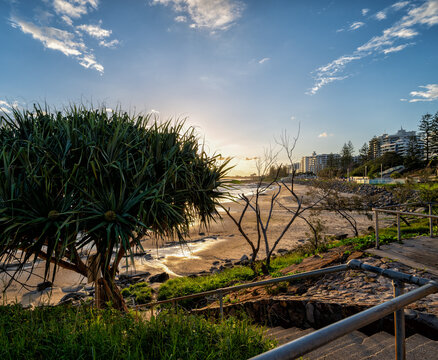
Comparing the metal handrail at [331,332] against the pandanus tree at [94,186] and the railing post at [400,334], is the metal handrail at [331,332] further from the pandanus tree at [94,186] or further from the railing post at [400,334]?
the pandanus tree at [94,186]

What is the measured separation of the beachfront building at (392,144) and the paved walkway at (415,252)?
100531mm

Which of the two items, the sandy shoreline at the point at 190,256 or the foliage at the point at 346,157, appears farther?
the foliage at the point at 346,157

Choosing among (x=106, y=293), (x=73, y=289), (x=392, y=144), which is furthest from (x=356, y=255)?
(x=392, y=144)

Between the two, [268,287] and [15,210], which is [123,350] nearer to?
[15,210]

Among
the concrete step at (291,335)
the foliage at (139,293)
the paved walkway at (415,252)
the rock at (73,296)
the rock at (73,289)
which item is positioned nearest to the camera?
the concrete step at (291,335)

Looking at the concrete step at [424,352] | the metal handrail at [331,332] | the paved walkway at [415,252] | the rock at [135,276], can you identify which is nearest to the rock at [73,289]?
the rock at [135,276]

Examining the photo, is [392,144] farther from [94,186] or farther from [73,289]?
[94,186]

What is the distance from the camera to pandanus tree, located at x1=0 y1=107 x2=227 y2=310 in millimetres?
3850

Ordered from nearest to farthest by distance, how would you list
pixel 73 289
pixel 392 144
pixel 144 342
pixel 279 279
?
pixel 144 342, pixel 279 279, pixel 73 289, pixel 392 144

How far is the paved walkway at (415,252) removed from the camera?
4981 millimetres

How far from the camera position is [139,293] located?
27.1ft

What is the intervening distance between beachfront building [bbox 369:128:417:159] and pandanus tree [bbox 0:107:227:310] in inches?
4113

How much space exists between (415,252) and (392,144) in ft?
474

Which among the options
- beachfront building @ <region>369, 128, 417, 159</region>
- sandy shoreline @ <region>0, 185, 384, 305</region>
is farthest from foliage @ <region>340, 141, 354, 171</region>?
sandy shoreline @ <region>0, 185, 384, 305</region>
